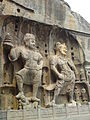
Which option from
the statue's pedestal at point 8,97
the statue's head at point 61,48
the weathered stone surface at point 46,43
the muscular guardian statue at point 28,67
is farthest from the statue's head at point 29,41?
the statue's pedestal at point 8,97

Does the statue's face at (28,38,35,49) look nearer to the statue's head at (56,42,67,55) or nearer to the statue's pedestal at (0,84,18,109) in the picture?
the statue's head at (56,42,67,55)

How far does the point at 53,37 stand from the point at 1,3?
284 centimetres

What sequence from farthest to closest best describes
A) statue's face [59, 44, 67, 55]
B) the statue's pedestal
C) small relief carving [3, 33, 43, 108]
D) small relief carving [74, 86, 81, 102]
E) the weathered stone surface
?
small relief carving [74, 86, 81, 102], statue's face [59, 44, 67, 55], small relief carving [3, 33, 43, 108], the statue's pedestal, the weathered stone surface

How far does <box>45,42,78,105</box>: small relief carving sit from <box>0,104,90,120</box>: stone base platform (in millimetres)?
947

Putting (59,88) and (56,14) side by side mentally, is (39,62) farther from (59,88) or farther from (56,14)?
(56,14)

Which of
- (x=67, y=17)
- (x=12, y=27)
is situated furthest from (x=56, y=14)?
(x=12, y=27)

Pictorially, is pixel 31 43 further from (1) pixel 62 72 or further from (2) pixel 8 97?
(2) pixel 8 97

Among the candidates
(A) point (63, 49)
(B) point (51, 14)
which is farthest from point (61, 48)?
(B) point (51, 14)

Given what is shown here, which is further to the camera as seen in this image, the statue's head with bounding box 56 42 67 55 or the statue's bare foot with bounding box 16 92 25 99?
the statue's head with bounding box 56 42 67 55

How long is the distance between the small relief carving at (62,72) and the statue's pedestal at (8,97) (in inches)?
60.7

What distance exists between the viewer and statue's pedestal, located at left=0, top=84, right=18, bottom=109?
24.9ft

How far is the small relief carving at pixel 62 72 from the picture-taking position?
8598mm

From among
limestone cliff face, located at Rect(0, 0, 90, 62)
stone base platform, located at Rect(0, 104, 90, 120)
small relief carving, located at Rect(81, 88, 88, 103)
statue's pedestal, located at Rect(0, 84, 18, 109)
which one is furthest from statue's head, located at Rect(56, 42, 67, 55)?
statue's pedestal, located at Rect(0, 84, 18, 109)

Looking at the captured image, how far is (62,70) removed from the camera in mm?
8922
